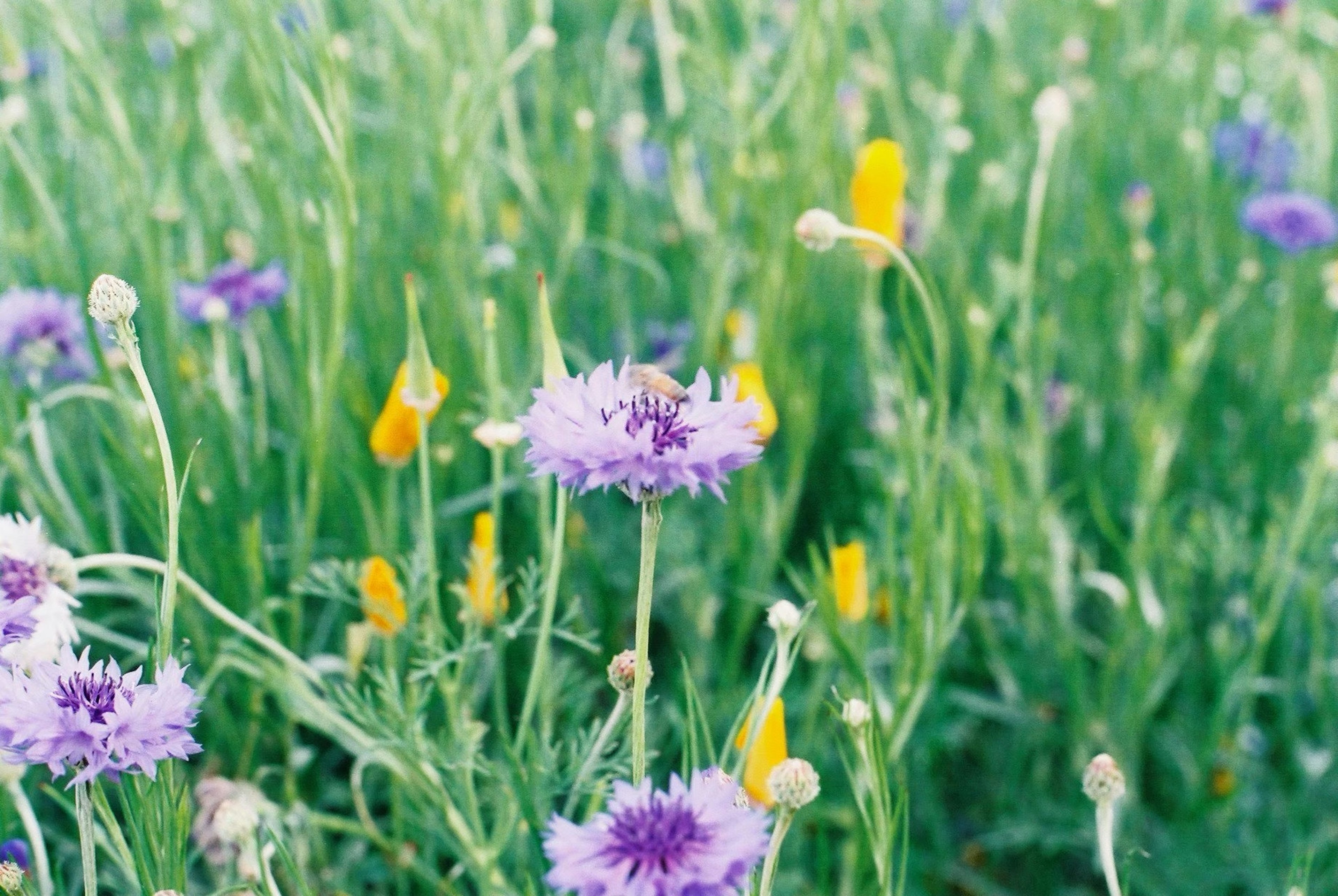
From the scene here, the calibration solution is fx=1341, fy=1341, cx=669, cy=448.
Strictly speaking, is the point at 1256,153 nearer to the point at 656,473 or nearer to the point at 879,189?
the point at 879,189

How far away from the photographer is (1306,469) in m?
1.21

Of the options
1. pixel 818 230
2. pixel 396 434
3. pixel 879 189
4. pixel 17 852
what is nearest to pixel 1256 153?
pixel 879 189

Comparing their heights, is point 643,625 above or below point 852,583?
above

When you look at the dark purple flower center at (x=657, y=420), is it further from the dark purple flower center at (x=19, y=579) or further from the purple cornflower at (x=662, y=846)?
the dark purple flower center at (x=19, y=579)

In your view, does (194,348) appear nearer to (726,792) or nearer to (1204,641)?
(726,792)

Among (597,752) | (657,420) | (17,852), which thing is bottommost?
(17,852)

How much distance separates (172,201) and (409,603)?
0.54m

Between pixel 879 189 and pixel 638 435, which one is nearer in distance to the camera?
pixel 638 435

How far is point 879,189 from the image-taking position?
122cm

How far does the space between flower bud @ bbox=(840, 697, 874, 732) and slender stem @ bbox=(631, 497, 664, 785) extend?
0.12 m

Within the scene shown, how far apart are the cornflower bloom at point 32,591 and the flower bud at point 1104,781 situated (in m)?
0.48

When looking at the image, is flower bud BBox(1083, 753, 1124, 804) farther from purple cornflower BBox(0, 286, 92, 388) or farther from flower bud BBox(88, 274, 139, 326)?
purple cornflower BBox(0, 286, 92, 388)

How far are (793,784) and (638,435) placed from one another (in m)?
0.16

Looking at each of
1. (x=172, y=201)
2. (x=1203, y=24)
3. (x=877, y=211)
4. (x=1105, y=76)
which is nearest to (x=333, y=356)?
(x=172, y=201)
